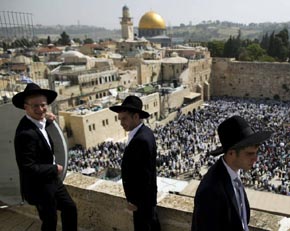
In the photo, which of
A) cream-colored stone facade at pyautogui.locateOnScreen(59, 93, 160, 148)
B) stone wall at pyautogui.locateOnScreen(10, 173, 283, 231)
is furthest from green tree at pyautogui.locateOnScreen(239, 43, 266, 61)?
stone wall at pyautogui.locateOnScreen(10, 173, 283, 231)

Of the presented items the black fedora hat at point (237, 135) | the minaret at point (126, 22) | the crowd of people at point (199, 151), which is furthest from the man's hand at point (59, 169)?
the minaret at point (126, 22)

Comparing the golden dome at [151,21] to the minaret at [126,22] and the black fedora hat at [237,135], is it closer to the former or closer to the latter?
the minaret at [126,22]

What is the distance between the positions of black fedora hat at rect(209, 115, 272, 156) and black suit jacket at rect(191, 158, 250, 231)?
0.56 feet

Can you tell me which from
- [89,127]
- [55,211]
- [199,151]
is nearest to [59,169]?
[55,211]

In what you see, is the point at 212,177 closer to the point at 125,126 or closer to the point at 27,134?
the point at 125,126

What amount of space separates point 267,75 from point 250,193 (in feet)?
95.6

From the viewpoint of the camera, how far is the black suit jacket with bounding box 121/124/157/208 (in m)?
2.79

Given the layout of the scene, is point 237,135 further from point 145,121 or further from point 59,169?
point 145,121

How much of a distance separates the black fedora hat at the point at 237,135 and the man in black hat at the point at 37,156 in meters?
1.46

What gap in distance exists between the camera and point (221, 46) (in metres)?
49.9

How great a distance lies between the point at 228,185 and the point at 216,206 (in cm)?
15

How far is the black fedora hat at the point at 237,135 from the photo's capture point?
183 centimetres

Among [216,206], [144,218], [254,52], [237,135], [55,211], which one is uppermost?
[237,135]

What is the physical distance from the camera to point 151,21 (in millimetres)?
57688
